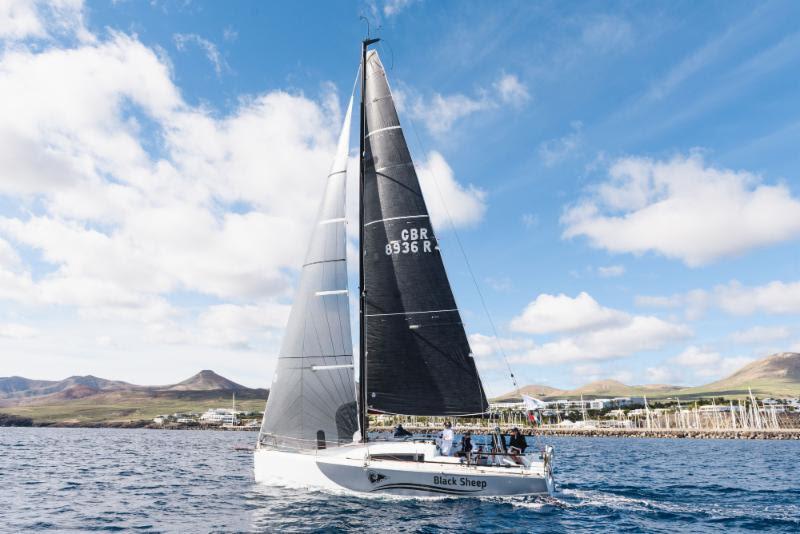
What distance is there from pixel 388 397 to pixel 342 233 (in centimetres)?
776

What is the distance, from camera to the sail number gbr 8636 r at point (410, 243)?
23288 millimetres

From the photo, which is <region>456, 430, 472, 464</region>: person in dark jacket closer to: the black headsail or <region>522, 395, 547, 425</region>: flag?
the black headsail

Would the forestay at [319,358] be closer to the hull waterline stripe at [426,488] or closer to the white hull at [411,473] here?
the white hull at [411,473]

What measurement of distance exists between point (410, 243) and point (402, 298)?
255 centimetres

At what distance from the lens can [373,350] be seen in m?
22.8

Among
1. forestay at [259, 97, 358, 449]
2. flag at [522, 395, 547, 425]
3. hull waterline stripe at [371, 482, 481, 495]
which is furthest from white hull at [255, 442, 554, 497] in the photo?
forestay at [259, 97, 358, 449]

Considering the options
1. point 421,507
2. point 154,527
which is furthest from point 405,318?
→ point 154,527

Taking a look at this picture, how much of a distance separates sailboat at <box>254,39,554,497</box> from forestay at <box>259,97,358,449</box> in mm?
45

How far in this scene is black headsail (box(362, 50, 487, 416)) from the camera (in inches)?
869

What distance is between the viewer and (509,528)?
16516 mm

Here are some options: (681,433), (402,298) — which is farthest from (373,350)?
(681,433)

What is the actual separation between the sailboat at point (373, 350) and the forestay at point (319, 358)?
45 millimetres

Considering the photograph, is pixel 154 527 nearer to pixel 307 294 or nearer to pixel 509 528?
pixel 307 294

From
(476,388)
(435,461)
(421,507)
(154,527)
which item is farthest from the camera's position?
(476,388)
